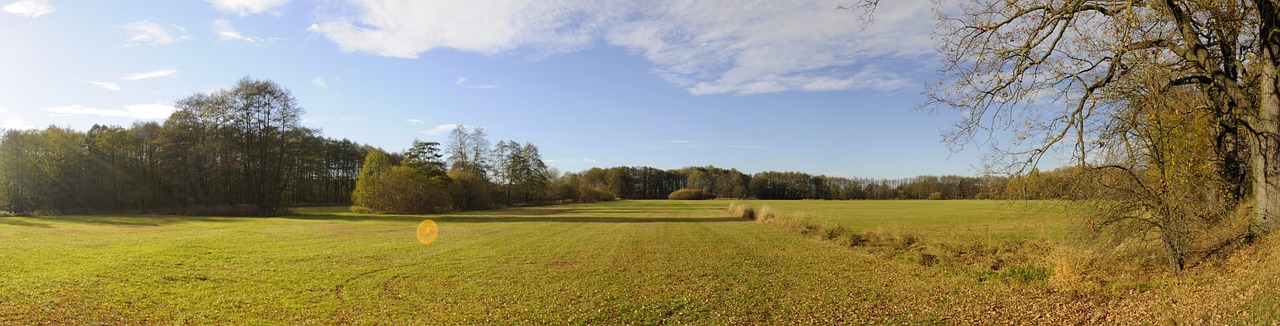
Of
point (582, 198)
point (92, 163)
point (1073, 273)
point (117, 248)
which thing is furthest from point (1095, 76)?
point (582, 198)

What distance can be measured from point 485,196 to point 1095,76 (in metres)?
55.1

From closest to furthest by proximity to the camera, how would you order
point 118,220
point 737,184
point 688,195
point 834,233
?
point 834,233 → point 118,220 → point 688,195 → point 737,184

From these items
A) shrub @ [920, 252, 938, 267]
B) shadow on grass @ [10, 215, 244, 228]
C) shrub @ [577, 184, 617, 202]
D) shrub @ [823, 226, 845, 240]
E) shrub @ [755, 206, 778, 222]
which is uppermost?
shrub @ [577, 184, 617, 202]

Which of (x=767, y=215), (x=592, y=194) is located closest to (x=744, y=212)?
(x=767, y=215)

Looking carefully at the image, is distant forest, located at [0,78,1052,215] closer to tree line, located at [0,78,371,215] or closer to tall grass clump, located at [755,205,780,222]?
tree line, located at [0,78,371,215]

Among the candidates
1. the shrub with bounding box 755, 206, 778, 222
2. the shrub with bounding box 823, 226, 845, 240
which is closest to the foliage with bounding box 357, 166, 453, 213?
the shrub with bounding box 755, 206, 778, 222

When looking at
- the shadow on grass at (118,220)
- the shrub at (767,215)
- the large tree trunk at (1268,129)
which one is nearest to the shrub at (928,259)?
the large tree trunk at (1268,129)

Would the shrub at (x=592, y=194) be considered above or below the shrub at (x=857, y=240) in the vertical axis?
above

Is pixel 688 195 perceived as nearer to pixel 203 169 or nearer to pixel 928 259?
pixel 203 169

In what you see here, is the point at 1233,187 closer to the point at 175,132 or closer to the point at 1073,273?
the point at 1073,273

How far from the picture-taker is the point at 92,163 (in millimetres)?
43969

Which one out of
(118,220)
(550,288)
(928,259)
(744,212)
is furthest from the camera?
(744,212)

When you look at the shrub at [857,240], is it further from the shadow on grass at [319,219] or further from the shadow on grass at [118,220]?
the shadow on grass at [118,220]

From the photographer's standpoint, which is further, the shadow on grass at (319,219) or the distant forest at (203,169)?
the distant forest at (203,169)
